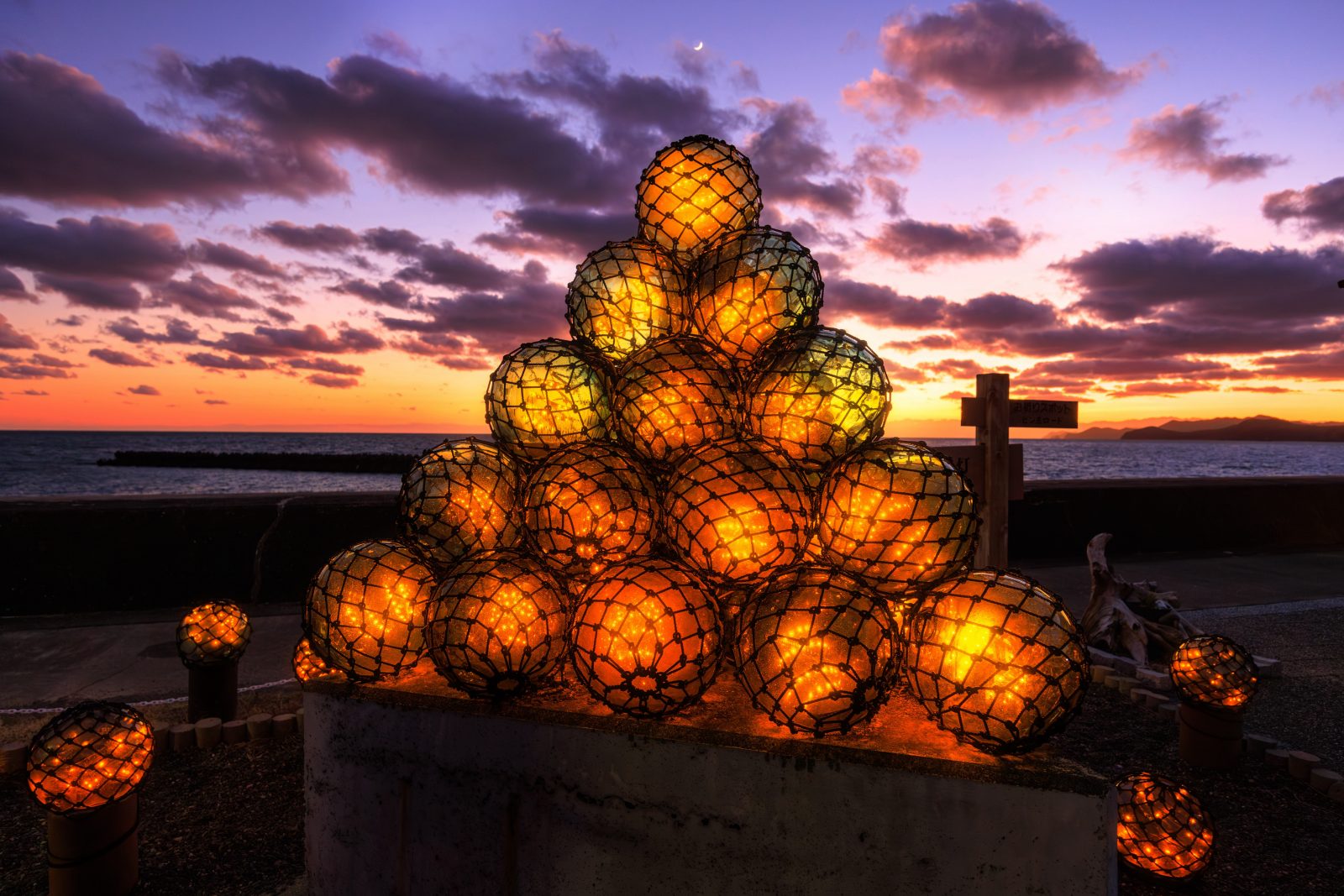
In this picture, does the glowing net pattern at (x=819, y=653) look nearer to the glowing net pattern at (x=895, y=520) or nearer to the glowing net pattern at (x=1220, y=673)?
the glowing net pattern at (x=895, y=520)

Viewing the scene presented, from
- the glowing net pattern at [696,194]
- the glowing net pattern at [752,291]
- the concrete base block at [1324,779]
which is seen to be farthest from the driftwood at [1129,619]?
the glowing net pattern at [696,194]

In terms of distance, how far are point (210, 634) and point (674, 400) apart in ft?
11.5

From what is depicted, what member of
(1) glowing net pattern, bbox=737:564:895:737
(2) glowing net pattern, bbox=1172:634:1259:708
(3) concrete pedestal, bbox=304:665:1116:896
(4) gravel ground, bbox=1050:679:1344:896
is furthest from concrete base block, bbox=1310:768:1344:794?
(1) glowing net pattern, bbox=737:564:895:737

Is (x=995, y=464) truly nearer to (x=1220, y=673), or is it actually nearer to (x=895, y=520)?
(x=1220, y=673)

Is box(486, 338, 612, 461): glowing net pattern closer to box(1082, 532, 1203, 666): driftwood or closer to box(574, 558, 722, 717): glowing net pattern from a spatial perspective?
box(574, 558, 722, 717): glowing net pattern

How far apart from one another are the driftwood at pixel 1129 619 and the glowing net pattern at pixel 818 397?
186 inches

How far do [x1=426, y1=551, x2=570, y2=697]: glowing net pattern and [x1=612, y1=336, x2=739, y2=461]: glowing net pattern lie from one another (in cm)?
62

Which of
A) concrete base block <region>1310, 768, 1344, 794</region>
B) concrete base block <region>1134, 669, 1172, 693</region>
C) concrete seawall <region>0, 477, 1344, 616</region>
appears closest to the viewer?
concrete base block <region>1310, 768, 1344, 794</region>

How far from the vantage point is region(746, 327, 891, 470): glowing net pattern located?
97.3 inches

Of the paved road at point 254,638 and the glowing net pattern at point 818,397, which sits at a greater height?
the glowing net pattern at point 818,397

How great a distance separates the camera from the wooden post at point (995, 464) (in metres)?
5.49

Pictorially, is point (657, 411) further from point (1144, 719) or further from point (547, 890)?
point (1144, 719)

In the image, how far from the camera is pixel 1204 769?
4109 mm

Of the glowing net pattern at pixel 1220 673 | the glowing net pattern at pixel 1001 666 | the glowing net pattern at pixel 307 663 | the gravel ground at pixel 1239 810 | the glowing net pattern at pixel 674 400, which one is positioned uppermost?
the glowing net pattern at pixel 674 400
